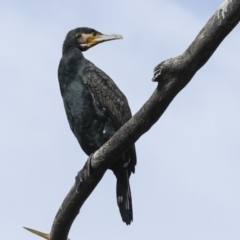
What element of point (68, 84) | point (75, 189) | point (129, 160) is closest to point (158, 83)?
point (75, 189)

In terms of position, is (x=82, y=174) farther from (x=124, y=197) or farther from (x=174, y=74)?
(x=174, y=74)

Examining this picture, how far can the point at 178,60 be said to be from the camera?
13.7 ft

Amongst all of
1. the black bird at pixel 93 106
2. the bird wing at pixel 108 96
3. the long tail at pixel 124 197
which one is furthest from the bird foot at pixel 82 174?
the bird wing at pixel 108 96

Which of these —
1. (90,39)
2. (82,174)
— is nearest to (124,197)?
(82,174)

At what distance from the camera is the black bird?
6.86 meters

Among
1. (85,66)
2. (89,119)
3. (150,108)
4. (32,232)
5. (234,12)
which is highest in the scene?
(85,66)

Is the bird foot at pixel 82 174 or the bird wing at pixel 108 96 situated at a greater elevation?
the bird wing at pixel 108 96

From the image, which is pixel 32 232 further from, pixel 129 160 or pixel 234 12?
pixel 234 12

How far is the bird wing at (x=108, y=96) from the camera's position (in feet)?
23.1

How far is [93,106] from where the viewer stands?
7.12 meters

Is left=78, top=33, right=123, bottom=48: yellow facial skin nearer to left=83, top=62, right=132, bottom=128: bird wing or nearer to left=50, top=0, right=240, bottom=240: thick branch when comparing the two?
left=83, top=62, right=132, bottom=128: bird wing

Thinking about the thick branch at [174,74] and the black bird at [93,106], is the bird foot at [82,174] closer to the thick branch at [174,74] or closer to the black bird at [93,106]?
the thick branch at [174,74]

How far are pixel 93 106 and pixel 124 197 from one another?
0.91 meters

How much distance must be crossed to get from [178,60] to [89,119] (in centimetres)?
296
